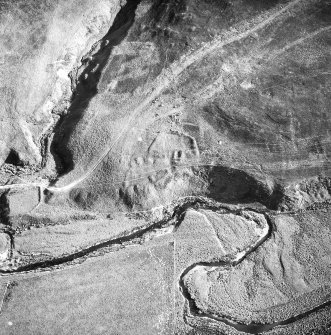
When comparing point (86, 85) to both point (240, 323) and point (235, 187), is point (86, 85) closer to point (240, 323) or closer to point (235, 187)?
point (235, 187)

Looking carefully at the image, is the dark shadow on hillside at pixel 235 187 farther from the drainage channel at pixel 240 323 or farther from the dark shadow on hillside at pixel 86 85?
the dark shadow on hillside at pixel 86 85

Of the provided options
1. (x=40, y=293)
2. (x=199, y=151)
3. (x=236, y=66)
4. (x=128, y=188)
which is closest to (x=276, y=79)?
(x=236, y=66)

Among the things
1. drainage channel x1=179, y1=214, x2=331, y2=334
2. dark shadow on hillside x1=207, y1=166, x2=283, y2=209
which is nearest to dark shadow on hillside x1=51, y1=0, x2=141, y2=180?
dark shadow on hillside x1=207, y1=166, x2=283, y2=209

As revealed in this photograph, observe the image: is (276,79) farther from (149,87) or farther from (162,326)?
(162,326)

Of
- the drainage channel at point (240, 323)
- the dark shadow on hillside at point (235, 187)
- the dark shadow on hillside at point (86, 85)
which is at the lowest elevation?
the drainage channel at point (240, 323)

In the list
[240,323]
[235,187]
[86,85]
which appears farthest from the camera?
[86,85]

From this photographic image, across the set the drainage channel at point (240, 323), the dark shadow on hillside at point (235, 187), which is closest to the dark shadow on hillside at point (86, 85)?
the dark shadow on hillside at point (235, 187)

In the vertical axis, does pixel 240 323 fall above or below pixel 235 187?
below

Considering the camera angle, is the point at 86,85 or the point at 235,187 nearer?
the point at 235,187

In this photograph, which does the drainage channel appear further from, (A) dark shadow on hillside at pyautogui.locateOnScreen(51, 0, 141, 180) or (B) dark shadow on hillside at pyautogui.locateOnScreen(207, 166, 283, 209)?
(A) dark shadow on hillside at pyautogui.locateOnScreen(51, 0, 141, 180)

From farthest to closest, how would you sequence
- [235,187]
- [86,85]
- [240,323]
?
1. [86,85]
2. [235,187]
3. [240,323]

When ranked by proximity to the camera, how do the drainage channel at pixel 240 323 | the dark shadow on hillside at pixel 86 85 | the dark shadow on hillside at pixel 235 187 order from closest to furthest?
1. the drainage channel at pixel 240 323
2. the dark shadow on hillside at pixel 235 187
3. the dark shadow on hillside at pixel 86 85

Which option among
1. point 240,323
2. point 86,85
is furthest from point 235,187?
point 86,85
